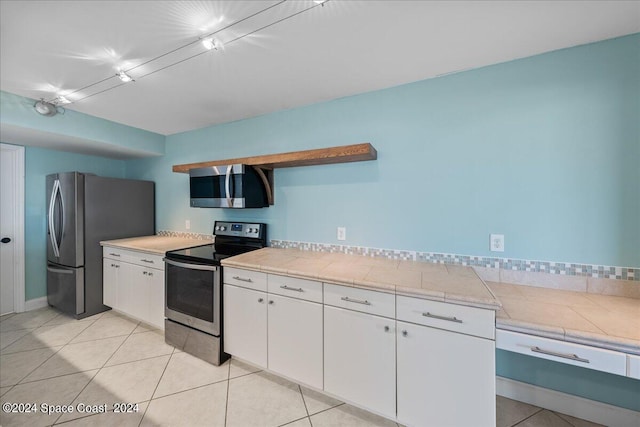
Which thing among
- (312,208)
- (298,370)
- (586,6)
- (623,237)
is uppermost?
(586,6)

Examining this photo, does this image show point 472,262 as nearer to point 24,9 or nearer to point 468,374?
point 468,374

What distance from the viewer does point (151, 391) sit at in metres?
1.75

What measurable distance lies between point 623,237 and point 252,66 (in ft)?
8.56

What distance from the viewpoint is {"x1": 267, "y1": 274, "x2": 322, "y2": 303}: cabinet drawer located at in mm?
1628

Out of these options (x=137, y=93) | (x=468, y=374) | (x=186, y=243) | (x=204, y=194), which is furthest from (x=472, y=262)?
(x=137, y=93)

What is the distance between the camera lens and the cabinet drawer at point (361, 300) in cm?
142

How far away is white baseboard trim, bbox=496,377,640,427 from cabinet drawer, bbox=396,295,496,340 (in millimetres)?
878

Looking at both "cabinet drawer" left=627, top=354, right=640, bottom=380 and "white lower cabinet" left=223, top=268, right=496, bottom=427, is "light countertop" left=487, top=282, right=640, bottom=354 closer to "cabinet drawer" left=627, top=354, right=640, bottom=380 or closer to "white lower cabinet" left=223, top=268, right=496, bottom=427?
"cabinet drawer" left=627, top=354, right=640, bottom=380

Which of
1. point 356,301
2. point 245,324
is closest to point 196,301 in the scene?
point 245,324

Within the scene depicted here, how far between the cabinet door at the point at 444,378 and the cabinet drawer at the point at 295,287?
55 cm

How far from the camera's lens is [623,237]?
1433 mm

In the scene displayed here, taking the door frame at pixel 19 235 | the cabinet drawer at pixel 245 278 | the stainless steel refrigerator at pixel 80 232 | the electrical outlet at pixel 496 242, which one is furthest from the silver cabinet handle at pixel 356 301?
the door frame at pixel 19 235

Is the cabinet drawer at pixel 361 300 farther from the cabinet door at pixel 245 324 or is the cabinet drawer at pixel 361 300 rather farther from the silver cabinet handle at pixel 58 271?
the silver cabinet handle at pixel 58 271

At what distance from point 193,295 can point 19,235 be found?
8.82 feet
